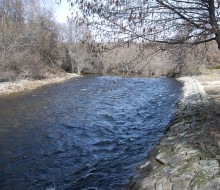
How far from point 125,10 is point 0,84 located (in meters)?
21.2

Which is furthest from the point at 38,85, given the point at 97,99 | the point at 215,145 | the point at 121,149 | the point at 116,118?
the point at 215,145

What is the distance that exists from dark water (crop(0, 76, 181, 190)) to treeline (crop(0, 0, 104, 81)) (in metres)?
9.98

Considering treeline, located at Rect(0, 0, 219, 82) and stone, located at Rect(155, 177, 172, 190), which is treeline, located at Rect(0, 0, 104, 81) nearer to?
treeline, located at Rect(0, 0, 219, 82)

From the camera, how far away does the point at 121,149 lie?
351 inches

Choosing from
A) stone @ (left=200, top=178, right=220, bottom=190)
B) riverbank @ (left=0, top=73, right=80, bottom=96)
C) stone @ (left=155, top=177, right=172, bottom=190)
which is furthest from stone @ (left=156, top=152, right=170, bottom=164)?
riverbank @ (left=0, top=73, right=80, bottom=96)

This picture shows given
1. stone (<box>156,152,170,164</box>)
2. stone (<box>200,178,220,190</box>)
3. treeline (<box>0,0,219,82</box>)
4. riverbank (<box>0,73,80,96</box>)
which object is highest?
treeline (<box>0,0,219,82</box>)

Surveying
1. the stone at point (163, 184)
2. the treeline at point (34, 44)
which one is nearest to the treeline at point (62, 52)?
the treeline at point (34, 44)

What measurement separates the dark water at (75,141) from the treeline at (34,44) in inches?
393

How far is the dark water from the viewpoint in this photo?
703 centimetres

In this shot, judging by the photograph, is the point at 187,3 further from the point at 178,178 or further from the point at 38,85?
the point at 38,85

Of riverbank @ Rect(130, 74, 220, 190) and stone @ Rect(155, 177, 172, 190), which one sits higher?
riverbank @ Rect(130, 74, 220, 190)

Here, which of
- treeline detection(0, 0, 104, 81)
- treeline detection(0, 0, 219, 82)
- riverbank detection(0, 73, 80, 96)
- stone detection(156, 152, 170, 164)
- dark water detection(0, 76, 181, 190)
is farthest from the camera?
treeline detection(0, 0, 104, 81)

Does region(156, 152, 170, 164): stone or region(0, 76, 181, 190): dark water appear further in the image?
region(0, 76, 181, 190): dark water

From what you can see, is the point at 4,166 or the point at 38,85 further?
the point at 38,85
